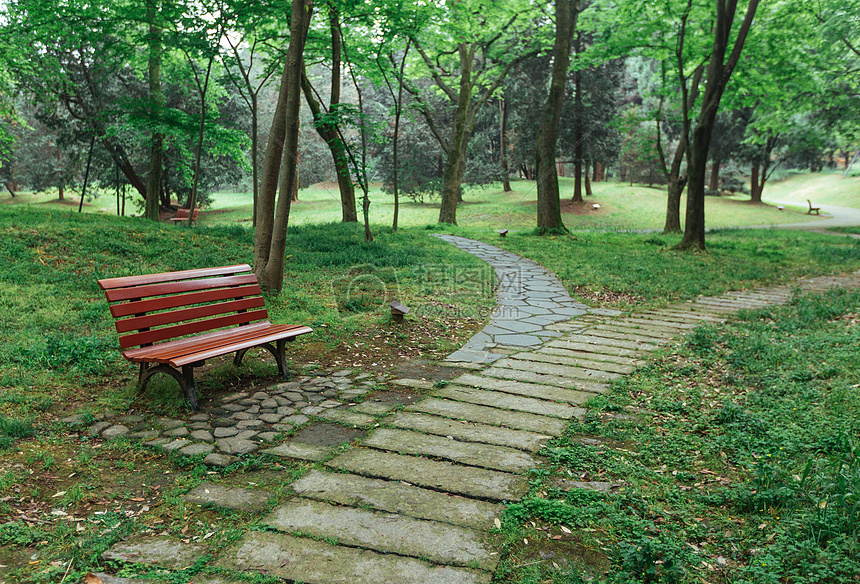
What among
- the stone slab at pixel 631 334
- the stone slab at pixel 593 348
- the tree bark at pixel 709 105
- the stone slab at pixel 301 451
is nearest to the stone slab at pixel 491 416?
the stone slab at pixel 301 451

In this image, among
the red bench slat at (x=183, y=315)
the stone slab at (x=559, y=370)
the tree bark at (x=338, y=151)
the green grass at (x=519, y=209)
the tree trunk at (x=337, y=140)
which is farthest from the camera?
the green grass at (x=519, y=209)

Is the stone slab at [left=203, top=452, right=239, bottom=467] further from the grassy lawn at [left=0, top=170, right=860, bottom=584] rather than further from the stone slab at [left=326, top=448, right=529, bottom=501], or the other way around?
the stone slab at [left=326, top=448, right=529, bottom=501]

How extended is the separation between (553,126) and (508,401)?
12017mm

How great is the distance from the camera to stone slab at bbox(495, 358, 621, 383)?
4.81 metres

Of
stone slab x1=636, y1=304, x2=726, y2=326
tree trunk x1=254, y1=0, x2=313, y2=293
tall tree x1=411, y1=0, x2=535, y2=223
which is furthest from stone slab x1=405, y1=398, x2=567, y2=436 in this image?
tall tree x1=411, y1=0, x2=535, y2=223

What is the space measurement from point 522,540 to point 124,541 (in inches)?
74.1

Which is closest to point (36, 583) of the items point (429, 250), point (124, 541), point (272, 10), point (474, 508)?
point (124, 541)

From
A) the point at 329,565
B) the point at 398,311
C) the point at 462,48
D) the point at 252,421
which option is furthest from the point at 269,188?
the point at 462,48

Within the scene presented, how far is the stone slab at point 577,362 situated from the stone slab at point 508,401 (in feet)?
3.29

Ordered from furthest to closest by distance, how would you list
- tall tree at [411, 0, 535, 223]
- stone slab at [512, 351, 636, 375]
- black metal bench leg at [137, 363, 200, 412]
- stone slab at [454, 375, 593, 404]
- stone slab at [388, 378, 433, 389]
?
tall tree at [411, 0, 535, 223]
stone slab at [512, 351, 636, 375]
stone slab at [388, 378, 433, 389]
stone slab at [454, 375, 593, 404]
black metal bench leg at [137, 363, 200, 412]

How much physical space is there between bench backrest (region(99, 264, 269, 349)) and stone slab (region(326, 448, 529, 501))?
198 cm

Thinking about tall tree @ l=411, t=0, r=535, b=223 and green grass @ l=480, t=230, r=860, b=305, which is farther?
tall tree @ l=411, t=0, r=535, b=223

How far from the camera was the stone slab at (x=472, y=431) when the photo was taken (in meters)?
3.55

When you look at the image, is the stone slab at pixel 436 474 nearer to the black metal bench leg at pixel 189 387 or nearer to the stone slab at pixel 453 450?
the stone slab at pixel 453 450
